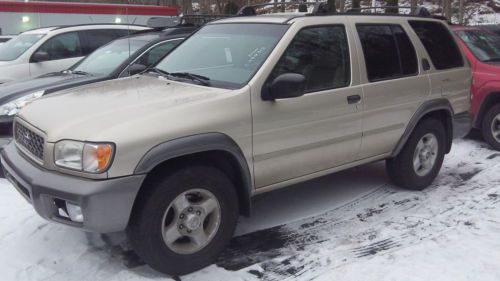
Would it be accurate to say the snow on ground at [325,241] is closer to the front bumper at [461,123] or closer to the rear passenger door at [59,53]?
the front bumper at [461,123]

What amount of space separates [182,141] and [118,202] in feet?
1.84

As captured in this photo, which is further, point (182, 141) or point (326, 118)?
point (326, 118)

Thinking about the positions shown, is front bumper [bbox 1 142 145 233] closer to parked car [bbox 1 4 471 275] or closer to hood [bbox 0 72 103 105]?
parked car [bbox 1 4 471 275]

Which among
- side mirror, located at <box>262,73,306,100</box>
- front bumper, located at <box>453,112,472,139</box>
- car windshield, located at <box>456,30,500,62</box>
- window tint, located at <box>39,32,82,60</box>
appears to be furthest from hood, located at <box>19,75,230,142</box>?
car windshield, located at <box>456,30,500,62</box>

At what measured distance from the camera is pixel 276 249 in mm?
3955

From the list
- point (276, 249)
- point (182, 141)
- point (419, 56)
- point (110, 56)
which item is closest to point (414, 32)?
A: point (419, 56)

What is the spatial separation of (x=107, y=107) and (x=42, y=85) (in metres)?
3.08

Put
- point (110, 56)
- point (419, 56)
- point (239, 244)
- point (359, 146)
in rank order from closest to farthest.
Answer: point (239, 244) < point (359, 146) < point (419, 56) < point (110, 56)

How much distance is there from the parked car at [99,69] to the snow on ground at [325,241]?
1008mm

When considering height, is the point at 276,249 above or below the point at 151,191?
below

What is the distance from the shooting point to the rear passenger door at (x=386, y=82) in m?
4.57

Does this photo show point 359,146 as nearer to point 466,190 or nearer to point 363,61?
point 363,61

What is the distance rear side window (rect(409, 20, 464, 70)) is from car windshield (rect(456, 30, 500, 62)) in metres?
2.12

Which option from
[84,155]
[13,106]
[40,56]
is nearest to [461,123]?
[84,155]
